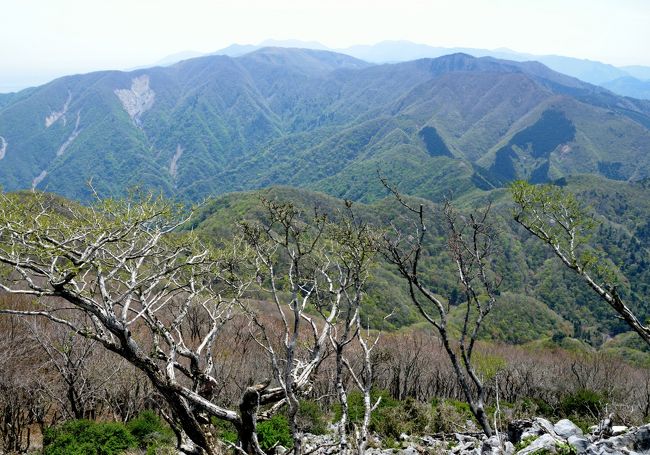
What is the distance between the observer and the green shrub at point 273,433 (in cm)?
2214

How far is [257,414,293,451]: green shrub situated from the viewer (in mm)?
22141

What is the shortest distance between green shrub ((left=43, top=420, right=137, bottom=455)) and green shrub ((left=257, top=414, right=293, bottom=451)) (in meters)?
6.50

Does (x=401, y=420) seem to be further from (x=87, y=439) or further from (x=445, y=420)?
(x=87, y=439)

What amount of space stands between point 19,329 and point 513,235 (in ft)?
639

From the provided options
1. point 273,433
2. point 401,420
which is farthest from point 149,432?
point 401,420

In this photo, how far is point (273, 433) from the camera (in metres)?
22.9

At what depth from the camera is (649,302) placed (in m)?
158

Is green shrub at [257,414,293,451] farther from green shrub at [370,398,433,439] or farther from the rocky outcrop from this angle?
green shrub at [370,398,433,439]

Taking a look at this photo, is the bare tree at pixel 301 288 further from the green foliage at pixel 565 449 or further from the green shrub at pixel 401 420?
the green shrub at pixel 401 420

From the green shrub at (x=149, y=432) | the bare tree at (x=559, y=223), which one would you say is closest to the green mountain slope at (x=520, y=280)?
the green shrub at (x=149, y=432)

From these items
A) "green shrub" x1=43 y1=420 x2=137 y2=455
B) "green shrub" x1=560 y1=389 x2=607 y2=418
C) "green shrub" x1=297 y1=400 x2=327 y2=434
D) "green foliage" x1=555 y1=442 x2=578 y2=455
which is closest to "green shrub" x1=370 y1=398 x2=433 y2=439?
"green shrub" x1=297 y1=400 x2=327 y2=434

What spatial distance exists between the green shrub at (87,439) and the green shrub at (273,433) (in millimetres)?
6499

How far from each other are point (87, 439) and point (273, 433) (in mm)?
8649

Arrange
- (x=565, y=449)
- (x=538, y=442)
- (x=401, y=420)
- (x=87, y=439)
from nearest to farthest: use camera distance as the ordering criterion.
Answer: (x=565, y=449)
(x=538, y=442)
(x=87, y=439)
(x=401, y=420)
